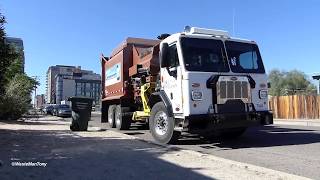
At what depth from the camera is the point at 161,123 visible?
13750mm

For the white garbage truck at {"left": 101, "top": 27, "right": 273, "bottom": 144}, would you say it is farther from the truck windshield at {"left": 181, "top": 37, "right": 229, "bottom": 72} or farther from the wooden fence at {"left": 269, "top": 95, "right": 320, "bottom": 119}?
the wooden fence at {"left": 269, "top": 95, "right": 320, "bottom": 119}

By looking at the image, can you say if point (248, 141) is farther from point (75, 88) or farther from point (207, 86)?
point (75, 88)

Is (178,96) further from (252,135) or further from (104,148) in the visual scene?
(252,135)

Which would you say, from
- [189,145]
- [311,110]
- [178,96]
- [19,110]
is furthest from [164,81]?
[311,110]

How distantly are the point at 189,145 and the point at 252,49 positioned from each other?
131 inches

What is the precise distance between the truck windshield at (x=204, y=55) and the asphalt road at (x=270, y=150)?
2.17m

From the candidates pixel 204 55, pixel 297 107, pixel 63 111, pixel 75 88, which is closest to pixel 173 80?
pixel 204 55

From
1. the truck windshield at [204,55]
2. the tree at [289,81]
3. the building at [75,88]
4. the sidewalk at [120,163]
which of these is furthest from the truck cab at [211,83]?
the building at [75,88]

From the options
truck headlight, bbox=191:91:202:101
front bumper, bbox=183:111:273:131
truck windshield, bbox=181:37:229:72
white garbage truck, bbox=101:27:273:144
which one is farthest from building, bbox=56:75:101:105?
truck headlight, bbox=191:91:202:101

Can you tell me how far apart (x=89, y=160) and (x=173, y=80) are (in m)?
3.98

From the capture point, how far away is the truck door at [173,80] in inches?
500

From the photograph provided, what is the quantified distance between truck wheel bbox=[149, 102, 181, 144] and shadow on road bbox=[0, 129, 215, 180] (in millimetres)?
580

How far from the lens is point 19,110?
31625mm

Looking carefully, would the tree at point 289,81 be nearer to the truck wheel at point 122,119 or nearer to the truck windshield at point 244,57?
the truck wheel at point 122,119
